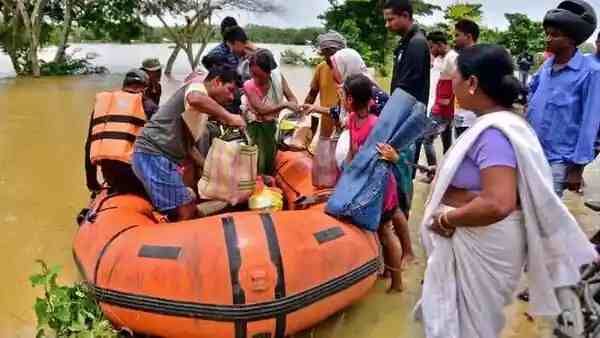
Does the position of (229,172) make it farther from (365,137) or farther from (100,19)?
(100,19)

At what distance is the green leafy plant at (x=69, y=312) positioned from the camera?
317 cm

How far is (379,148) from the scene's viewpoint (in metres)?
3.60

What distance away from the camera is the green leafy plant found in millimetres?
3172

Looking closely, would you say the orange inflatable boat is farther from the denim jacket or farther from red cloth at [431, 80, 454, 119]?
red cloth at [431, 80, 454, 119]

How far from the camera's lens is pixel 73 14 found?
69.1 ft

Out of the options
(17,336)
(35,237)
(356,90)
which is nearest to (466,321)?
(356,90)

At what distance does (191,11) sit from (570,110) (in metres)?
19.2

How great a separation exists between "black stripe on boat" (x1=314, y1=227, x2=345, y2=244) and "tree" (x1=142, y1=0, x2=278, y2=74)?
1770 centimetres

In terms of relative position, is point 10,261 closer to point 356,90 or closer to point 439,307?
point 356,90

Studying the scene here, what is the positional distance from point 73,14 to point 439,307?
21.2 meters

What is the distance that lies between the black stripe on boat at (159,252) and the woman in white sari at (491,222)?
4.35 ft

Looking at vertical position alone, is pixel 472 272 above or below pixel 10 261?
above

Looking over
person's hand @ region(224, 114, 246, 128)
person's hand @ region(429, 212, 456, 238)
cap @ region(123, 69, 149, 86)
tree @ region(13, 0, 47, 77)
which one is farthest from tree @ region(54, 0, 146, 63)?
person's hand @ region(429, 212, 456, 238)

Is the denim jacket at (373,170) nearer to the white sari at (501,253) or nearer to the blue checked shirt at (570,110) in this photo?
the blue checked shirt at (570,110)
